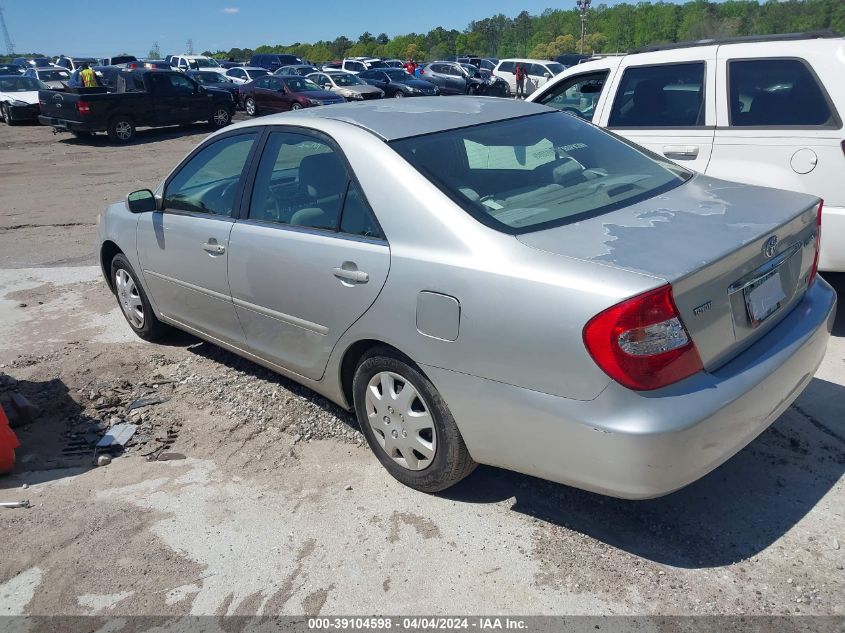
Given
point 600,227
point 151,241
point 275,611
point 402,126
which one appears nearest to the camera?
point 275,611

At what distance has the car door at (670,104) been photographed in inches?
214

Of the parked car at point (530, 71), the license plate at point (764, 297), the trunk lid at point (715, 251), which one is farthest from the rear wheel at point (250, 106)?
the license plate at point (764, 297)

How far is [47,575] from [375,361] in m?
1.64

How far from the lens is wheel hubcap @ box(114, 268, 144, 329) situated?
17.6ft

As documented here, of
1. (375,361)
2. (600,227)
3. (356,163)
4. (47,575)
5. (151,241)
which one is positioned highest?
(356,163)

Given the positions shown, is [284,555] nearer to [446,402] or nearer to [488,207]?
[446,402]

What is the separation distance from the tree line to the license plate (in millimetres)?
80160

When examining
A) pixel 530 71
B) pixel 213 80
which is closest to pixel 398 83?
pixel 530 71

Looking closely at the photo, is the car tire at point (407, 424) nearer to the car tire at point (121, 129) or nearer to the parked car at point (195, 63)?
the car tire at point (121, 129)

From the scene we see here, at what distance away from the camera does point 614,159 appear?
374 centimetres

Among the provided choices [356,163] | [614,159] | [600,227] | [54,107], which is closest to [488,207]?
[600,227]

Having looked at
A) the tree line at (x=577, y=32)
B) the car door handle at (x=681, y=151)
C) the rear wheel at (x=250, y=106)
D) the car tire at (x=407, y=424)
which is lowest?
the car tire at (x=407, y=424)

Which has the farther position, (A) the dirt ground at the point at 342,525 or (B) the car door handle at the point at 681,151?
(B) the car door handle at the point at 681,151

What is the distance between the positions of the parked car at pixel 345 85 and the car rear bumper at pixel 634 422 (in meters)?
23.6
